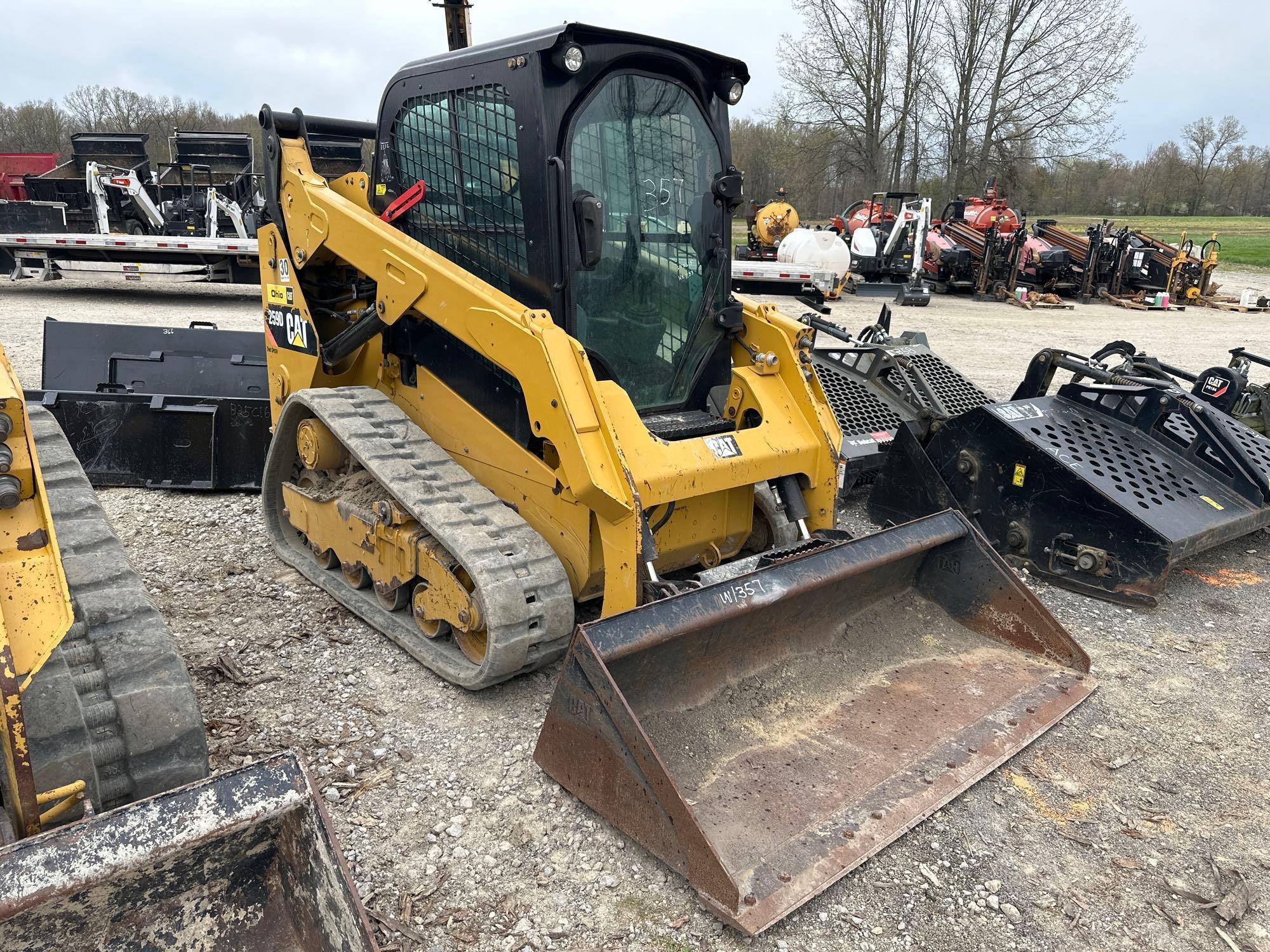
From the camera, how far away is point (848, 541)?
129 inches

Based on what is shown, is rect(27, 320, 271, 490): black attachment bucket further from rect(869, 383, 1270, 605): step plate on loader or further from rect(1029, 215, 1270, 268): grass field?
rect(1029, 215, 1270, 268): grass field

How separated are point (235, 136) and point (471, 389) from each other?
14919mm

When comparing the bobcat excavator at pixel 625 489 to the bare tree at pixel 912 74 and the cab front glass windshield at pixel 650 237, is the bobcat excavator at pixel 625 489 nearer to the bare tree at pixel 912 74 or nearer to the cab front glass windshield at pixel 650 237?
the cab front glass windshield at pixel 650 237

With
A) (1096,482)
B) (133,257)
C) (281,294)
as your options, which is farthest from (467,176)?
(133,257)

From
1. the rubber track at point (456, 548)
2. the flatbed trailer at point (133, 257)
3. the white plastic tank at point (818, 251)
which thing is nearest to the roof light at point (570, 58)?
the rubber track at point (456, 548)

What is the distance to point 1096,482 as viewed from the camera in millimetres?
4172

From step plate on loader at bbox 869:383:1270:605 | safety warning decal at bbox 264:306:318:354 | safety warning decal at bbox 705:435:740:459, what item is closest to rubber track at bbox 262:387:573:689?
safety warning decal at bbox 264:306:318:354

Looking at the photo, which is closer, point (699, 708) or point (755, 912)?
point (755, 912)

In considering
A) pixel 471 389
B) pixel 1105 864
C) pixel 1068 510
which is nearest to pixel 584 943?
pixel 1105 864

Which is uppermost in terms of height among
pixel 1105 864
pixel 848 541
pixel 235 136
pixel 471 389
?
pixel 235 136

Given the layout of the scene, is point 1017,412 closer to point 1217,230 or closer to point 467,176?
point 467,176

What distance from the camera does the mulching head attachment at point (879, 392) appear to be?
541 cm

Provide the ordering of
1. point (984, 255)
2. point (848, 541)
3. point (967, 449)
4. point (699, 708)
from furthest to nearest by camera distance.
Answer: point (984, 255) < point (967, 449) < point (848, 541) < point (699, 708)

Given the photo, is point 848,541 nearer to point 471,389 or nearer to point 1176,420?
point 471,389
